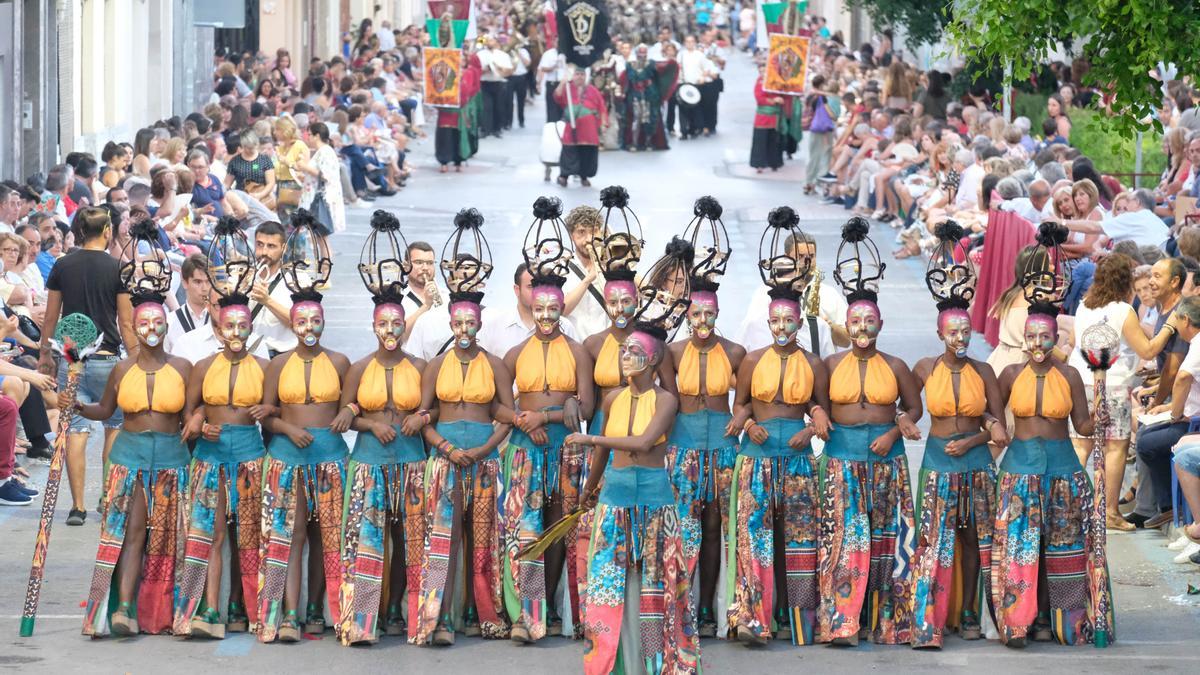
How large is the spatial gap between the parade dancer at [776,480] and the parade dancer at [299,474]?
1884 millimetres

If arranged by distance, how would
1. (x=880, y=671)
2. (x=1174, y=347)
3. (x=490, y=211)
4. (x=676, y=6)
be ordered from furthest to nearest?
(x=676, y=6) < (x=490, y=211) < (x=1174, y=347) < (x=880, y=671)

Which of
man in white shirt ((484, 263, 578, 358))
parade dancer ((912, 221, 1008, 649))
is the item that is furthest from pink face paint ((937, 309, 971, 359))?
man in white shirt ((484, 263, 578, 358))

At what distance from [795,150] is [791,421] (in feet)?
81.6

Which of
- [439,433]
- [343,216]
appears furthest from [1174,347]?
[343,216]

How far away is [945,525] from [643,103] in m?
26.0

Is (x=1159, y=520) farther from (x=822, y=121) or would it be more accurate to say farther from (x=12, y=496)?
(x=822, y=121)

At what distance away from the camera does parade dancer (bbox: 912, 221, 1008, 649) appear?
999 cm

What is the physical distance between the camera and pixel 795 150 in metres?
34.6

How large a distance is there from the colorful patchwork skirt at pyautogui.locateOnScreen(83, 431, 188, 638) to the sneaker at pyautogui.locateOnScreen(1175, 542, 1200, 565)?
5409mm

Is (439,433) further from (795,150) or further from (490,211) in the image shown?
(795,150)

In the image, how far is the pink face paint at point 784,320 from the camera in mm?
10039

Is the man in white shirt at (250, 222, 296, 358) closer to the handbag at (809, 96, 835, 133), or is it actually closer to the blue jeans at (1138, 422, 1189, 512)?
the blue jeans at (1138, 422, 1189, 512)

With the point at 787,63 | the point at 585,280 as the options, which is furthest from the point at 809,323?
the point at 787,63

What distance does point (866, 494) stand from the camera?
1006 cm
